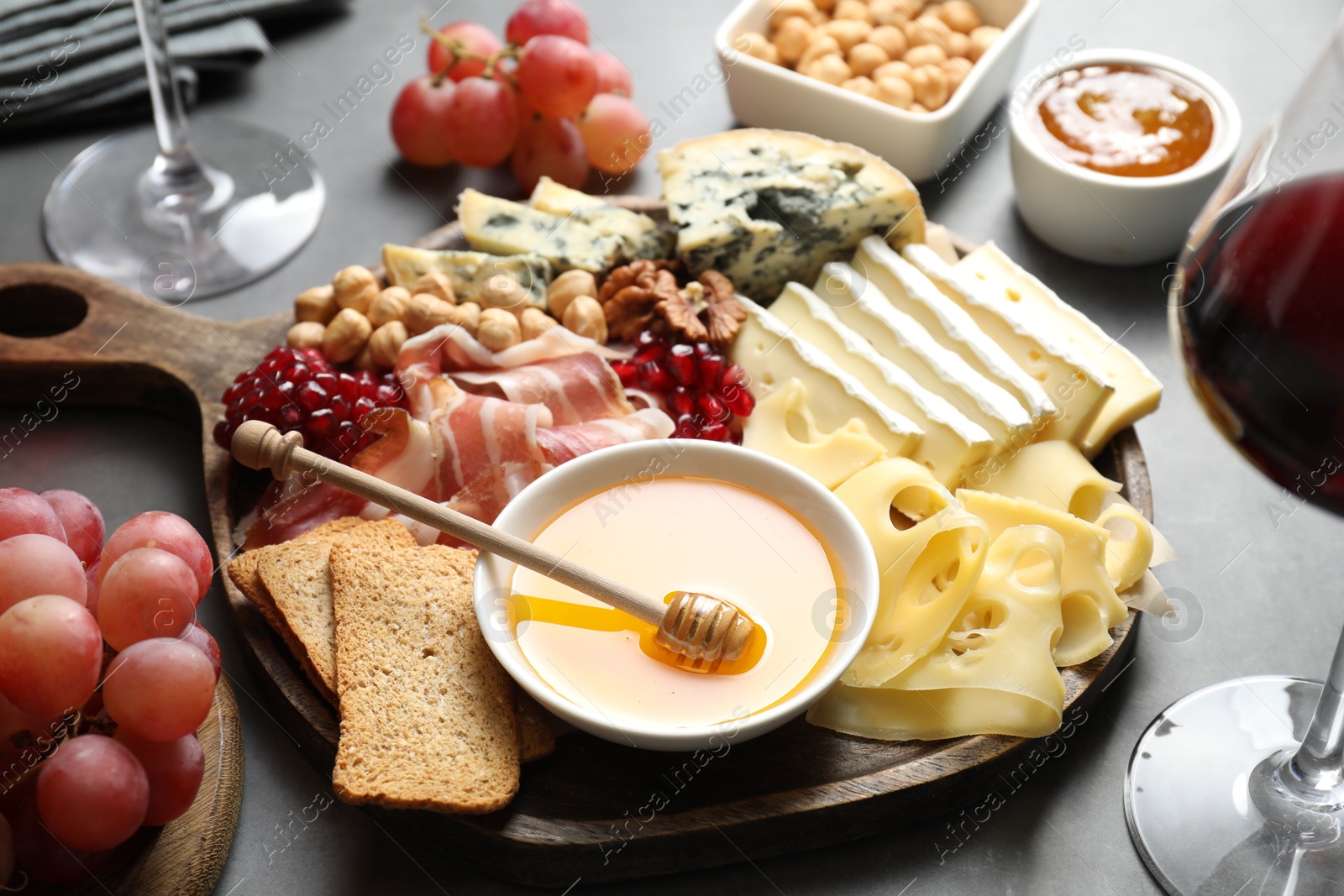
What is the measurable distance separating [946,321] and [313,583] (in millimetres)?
972

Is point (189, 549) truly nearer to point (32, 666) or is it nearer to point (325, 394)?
point (32, 666)

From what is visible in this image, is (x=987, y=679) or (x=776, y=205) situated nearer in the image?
(x=987, y=679)

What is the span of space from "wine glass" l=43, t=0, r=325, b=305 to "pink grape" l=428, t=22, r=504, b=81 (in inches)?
13.5

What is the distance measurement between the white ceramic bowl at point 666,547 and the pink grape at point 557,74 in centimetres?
90

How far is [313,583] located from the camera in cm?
140

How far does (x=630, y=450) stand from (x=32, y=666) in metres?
0.71

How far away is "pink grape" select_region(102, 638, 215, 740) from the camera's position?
1101 mm

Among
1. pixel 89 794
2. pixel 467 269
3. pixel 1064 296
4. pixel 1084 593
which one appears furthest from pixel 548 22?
pixel 89 794

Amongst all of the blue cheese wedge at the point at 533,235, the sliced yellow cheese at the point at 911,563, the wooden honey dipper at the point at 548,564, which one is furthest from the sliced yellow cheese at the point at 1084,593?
the blue cheese wedge at the point at 533,235

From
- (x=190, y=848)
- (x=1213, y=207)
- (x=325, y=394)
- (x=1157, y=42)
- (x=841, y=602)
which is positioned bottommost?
(x=190, y=848)

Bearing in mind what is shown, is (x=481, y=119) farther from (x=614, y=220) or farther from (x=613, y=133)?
(x=614, y=220)

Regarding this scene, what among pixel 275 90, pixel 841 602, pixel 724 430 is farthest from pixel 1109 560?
pixel 275 90

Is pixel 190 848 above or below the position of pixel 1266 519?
below

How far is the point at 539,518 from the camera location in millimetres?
1426
